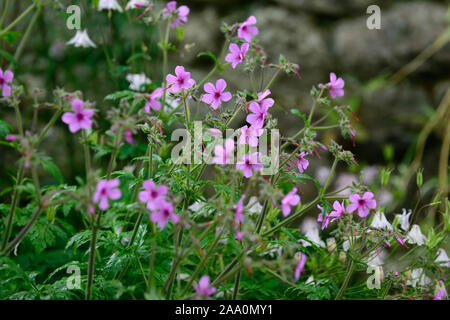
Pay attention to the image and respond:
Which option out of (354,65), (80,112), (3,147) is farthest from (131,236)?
(354,65)

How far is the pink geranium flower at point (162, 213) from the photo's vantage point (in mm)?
676

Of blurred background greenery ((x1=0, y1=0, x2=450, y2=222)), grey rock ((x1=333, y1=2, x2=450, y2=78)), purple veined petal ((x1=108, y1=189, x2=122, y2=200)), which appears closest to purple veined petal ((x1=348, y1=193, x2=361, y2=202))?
purple veined petal ((x1=108, y1=189, x2=122, y2=200))

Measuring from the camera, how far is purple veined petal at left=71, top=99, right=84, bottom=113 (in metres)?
0.69

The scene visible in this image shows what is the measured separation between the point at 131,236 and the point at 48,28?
1446 millimetres

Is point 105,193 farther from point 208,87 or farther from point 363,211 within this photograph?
point 363,211

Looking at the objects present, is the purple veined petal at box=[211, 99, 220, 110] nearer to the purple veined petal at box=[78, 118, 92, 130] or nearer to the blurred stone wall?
the purple veined petal at box=[78, 118, 92, 130]

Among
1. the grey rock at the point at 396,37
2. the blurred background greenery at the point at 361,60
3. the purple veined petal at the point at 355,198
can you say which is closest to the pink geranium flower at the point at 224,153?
the purple veined petal at the point at 355,198

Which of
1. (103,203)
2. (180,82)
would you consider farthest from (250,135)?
(103,203)

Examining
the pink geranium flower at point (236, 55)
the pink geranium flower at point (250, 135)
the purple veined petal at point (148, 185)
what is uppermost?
the pink geranium flower at point (236, 55)

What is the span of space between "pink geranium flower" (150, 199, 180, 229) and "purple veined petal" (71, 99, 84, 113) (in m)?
0.19

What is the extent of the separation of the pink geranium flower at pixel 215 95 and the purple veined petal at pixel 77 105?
0.81ft

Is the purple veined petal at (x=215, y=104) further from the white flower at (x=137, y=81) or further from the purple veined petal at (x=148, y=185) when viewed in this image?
the white flower at (x=137, y=81)
